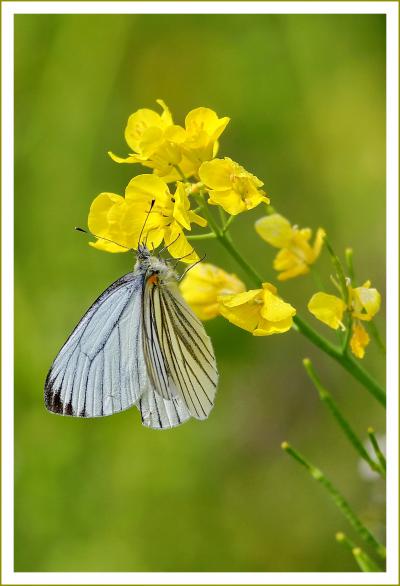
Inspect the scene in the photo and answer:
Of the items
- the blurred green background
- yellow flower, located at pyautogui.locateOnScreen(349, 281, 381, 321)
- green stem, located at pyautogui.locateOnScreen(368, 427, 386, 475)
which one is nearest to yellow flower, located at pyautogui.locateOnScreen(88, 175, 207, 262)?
yellow flower, located at pyautogui.locateOnScreen(349, 281, 381, 321)

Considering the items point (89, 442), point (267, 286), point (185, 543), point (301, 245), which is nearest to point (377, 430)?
point (185, 543)

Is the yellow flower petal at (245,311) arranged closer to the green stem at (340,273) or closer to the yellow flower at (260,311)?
the yellow flower at (260,311)

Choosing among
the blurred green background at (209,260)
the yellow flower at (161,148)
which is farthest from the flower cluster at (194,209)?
the blurred green background at (209,260)

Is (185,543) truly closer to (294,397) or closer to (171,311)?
(294,397)

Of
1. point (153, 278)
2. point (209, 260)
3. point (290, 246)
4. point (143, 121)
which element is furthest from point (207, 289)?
point (209, 260)

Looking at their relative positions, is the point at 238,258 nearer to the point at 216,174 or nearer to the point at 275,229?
the point at 216,174
